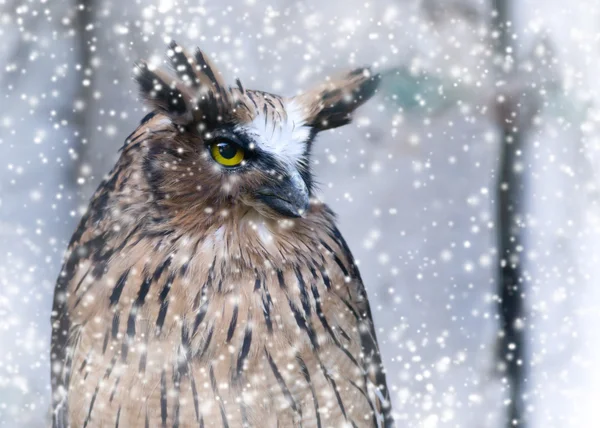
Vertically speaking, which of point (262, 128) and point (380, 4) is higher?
point (380, 4)

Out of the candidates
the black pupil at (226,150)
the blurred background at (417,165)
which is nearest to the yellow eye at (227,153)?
the black pupil at (226,150)

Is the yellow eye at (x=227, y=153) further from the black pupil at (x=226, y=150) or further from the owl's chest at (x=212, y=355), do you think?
the owl's chest at (x=212, y=355)

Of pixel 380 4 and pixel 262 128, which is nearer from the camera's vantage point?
pixel 262 128

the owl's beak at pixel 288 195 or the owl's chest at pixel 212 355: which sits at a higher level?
the owl's beak at pixel 288 195

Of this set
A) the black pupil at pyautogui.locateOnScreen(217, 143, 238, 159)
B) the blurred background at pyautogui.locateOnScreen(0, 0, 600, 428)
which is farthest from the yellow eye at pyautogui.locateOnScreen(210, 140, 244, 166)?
the blurred background at pyautogui.locateOnScreen(0, 0, 600, 428)

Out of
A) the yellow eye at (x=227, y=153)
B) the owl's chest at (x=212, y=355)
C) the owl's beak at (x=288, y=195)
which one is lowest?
the owl's chest at (x=212, y=355)

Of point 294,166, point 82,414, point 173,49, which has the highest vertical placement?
point 173,49

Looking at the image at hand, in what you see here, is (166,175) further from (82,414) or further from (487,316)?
(487,316)

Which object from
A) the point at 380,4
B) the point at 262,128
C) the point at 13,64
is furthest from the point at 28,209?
the point at 380,4
